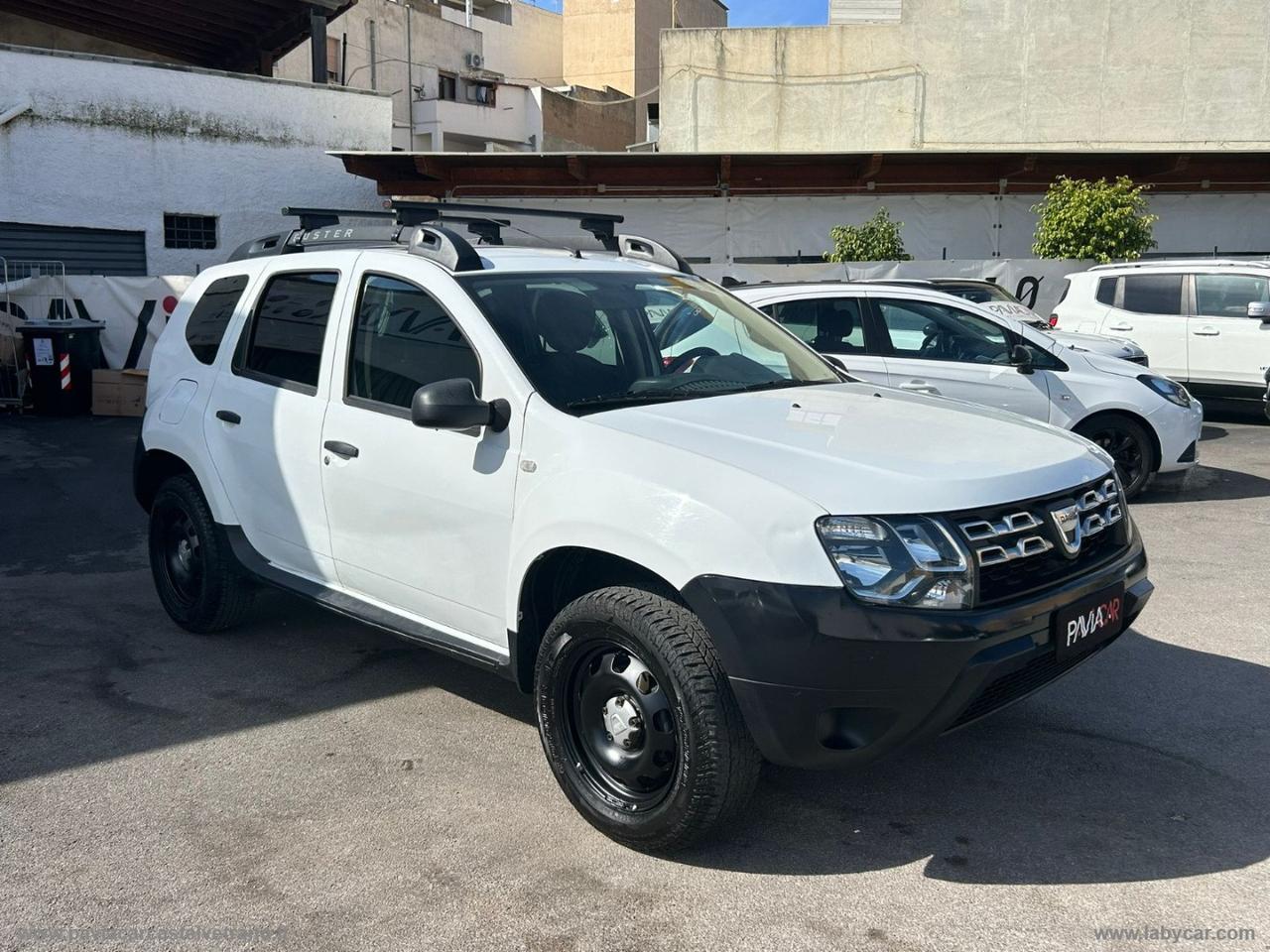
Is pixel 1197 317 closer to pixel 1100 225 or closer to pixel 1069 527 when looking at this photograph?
pixel 1100 225

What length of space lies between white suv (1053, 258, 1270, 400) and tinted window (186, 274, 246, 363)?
10.3m


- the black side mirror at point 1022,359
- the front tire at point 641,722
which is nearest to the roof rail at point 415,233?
the front tire at point 641,722

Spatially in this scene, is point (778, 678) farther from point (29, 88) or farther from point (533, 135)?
point (533, 135)

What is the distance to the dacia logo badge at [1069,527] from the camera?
11.1ft

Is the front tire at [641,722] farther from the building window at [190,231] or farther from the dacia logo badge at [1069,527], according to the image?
the building window at [190,231]

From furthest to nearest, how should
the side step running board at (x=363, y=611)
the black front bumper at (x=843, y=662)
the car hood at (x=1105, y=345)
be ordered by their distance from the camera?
the car hood at (x=1105, y=345)
the side step running board at (x=363, y=611)
the black front bumper at (x=843, y=662)

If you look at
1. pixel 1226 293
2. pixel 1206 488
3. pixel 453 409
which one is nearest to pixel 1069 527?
pixel 453 409

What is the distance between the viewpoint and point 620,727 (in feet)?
11.3

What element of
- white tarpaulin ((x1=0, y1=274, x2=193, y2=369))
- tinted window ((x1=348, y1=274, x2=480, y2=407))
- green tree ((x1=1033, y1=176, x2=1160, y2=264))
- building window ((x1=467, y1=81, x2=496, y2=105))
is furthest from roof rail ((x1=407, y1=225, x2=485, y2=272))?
building window ((x1=467, y1=81, x2=496, y2=105))

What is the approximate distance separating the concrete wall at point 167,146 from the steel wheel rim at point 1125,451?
15.1 metres

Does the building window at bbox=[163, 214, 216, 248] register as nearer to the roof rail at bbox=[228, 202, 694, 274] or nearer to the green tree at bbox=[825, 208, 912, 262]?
the green tree at bbox=[825, 208, 912, 262]

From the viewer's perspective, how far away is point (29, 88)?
682 inches

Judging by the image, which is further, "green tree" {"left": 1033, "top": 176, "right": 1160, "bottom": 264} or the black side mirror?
"green tree" {"left": 1033, "top": 176, "right": 1160, "bottom": 264}

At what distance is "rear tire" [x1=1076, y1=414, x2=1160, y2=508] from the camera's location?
848 centimetres
